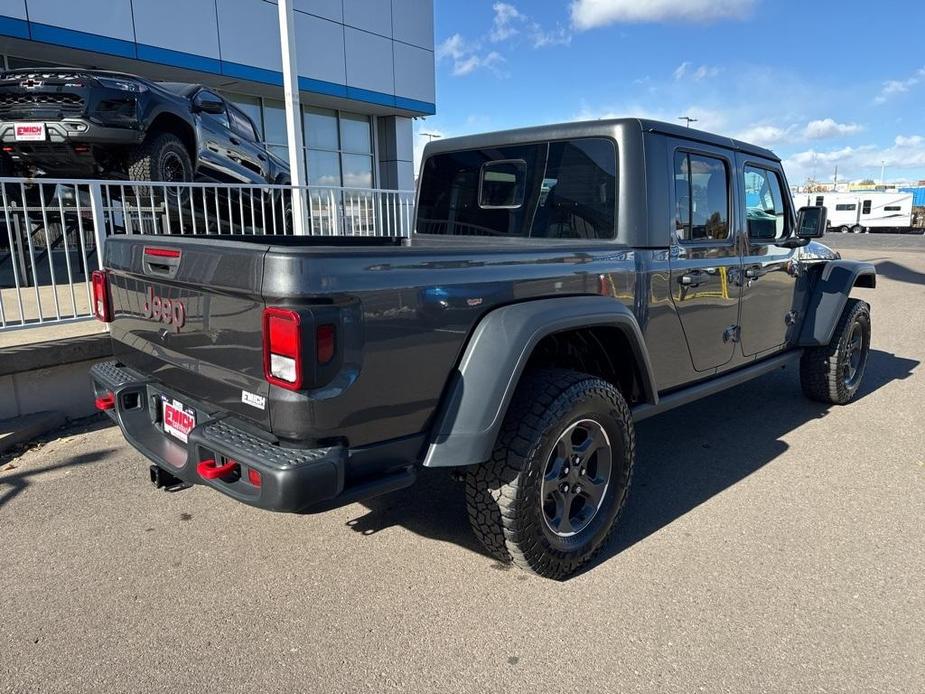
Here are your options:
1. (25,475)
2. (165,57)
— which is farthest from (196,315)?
(165,57)

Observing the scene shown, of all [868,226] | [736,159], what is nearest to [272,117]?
[736,159]

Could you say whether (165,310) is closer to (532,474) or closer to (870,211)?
(532,474)

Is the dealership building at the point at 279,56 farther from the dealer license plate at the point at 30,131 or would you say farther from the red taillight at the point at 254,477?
the red taillight at the point at 254,477

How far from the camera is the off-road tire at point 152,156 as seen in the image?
6.65 metres

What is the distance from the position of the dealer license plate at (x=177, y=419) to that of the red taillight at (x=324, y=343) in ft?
2.52

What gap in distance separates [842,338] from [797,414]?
67cm

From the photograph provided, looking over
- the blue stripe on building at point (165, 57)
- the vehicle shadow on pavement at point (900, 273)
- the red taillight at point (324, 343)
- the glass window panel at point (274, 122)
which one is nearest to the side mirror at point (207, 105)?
the blue stripe on building at point (165, 57)

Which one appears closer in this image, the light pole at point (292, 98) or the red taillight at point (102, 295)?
the red taillight at point (102, 295)

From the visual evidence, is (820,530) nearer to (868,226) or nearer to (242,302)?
(242,302)

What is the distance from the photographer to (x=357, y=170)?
17.3 m

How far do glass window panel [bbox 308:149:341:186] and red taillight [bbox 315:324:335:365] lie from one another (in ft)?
47.7

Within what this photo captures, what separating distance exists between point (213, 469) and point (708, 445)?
331 centimetres

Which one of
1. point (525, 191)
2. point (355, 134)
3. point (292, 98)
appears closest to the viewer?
point (525, 191)

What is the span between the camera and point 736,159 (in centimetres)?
390
